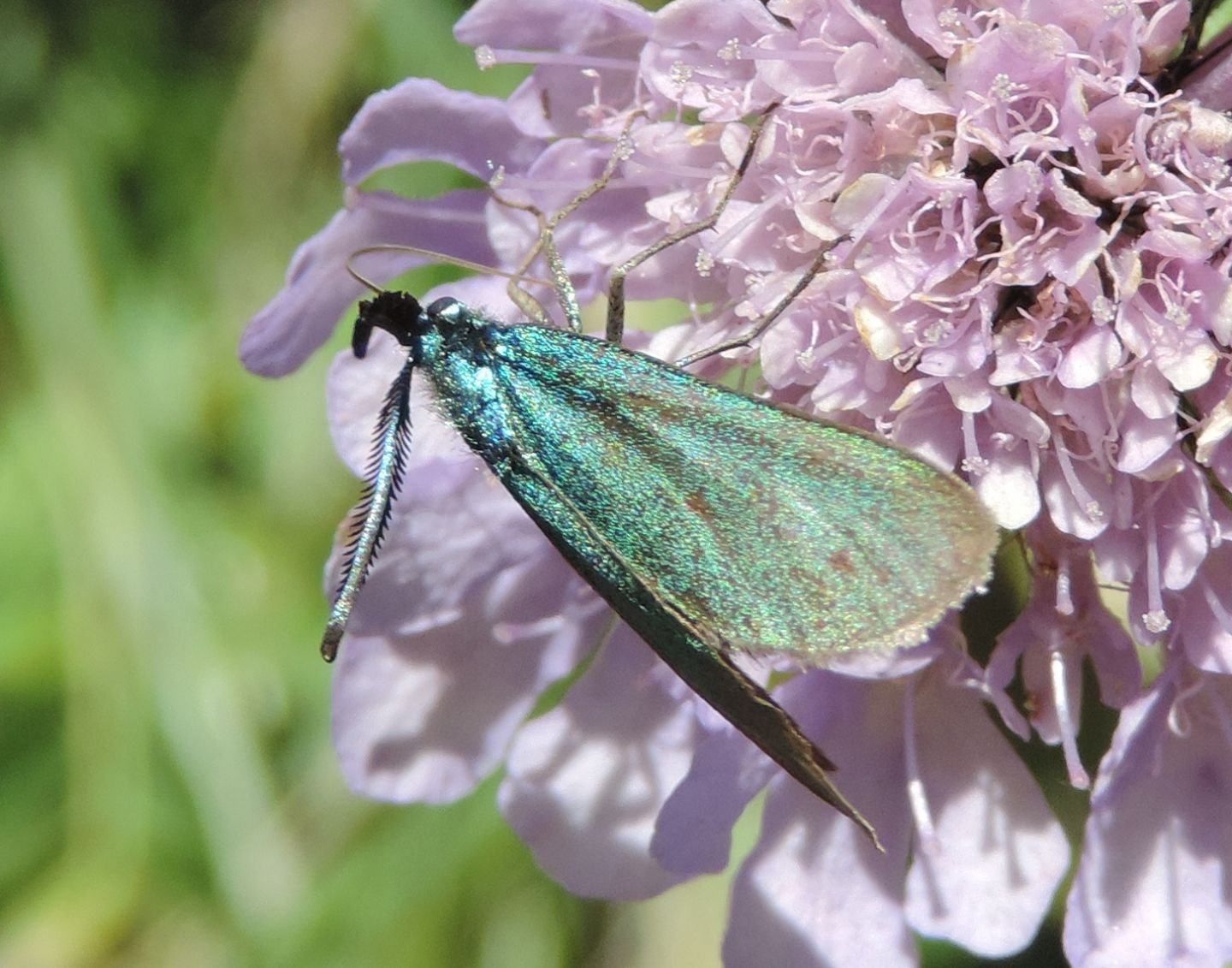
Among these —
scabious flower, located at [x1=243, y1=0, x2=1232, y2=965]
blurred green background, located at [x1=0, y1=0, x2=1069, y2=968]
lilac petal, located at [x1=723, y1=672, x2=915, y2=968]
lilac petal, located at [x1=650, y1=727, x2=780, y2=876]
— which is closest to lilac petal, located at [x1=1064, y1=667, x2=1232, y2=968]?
scabious flower, located at [x1=243, y1=0, x2=1232, y2=965]

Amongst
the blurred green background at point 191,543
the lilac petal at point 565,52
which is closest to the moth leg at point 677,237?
the lilac petal at point 565,52

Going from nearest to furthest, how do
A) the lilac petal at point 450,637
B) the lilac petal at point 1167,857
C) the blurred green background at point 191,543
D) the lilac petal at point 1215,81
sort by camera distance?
the lilac petal at point 1215,81 < the lilac petal at point 1167,857 < the lilac petal at point 450,637 < the blurred green background at point 191,543

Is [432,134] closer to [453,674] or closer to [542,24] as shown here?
[542,24]

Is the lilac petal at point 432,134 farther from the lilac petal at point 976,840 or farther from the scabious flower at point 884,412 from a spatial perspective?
the lilac petal at point 976,840

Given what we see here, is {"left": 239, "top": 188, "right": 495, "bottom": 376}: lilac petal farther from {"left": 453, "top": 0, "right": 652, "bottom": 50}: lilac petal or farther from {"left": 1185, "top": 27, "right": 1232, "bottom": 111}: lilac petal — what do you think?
{"left": 1185, "top": 27, "right": 1232, "bottom": 111}: lilac petal

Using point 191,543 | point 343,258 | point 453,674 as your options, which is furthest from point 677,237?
point 191,543
